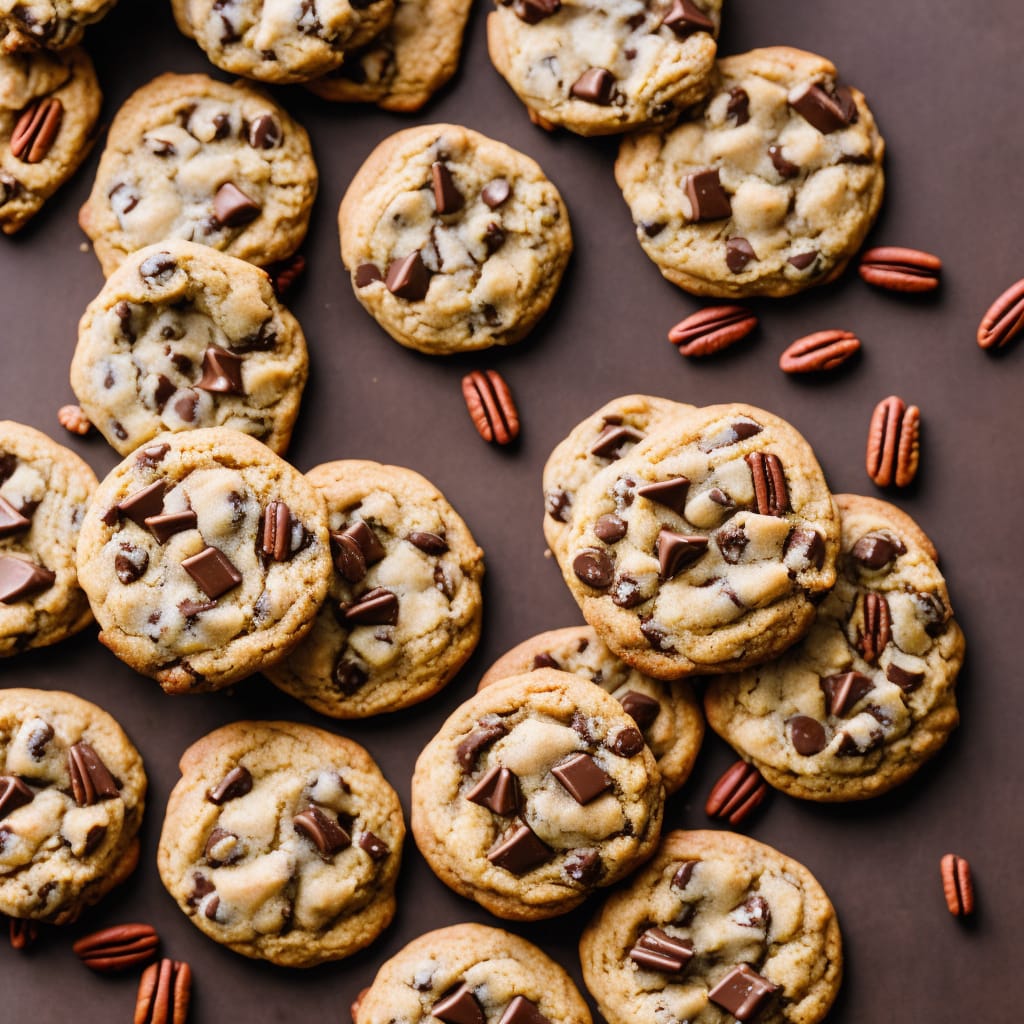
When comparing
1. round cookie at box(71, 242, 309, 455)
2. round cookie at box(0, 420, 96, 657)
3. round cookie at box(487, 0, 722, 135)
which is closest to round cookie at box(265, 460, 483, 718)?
round cookie at box(71, 242, 309, 455)

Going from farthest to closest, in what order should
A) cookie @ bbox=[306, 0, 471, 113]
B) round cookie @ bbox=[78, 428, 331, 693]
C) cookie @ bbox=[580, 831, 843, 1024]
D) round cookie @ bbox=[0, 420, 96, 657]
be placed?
1. cookie @ bbox=[306, 0, 471, 113]
2. round cookie @ bbox=[0, 420, 96, 657]
3. cookie @ bbox=[580, 831, 843, 1024]
4. round cookie @ bbox=[78, 428, 331, 693]

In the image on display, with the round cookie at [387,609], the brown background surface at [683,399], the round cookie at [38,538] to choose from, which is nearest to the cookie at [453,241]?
the brown background surface at [683,399]

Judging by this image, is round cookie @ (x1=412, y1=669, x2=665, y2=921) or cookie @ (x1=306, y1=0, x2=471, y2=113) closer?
round cookie @ (x1=412, y1=669, x2=665, y2=921)

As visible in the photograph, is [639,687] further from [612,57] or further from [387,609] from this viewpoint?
[612,57]

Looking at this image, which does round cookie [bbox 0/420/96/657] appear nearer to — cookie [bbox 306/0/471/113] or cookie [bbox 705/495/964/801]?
cookie [bbox 306/0/471/113]

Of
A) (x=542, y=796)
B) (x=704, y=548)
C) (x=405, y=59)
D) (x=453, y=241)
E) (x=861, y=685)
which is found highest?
(x=405, y=59)

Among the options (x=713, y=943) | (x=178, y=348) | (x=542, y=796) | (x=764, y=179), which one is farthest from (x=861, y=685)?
(x=178, y=348)
